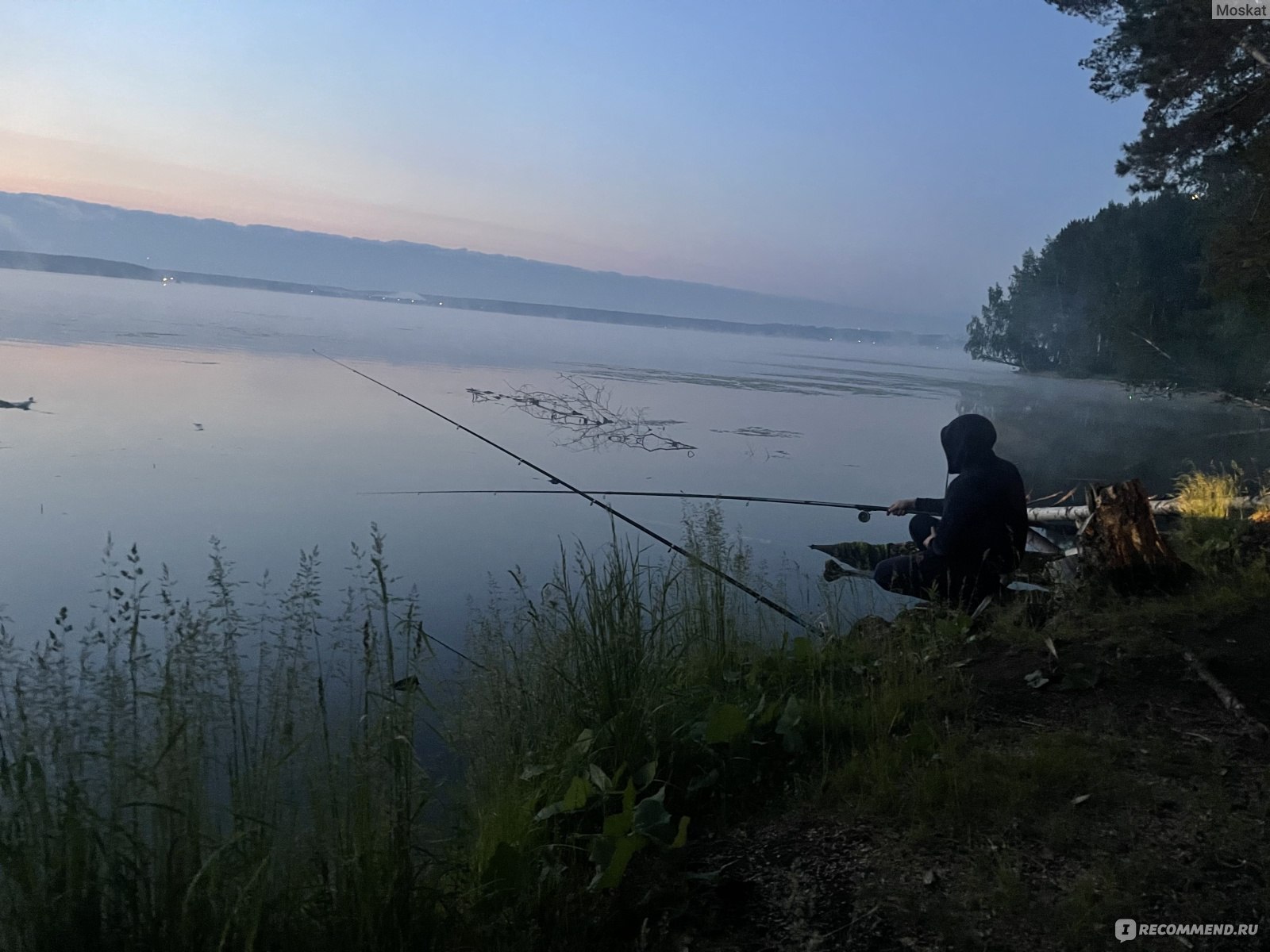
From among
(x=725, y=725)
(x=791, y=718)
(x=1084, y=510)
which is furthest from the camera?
(x=1084, y=510)

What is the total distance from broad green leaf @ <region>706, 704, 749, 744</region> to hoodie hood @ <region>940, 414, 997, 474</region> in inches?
129

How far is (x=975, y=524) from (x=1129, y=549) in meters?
0.94

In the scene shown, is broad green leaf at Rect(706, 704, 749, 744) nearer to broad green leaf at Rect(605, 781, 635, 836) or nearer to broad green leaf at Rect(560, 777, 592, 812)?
broad green leaf at Rect(560, 777, 592, 812)

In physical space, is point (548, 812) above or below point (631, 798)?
below

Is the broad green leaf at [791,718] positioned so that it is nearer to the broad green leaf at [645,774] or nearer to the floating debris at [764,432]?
the broad green leaf at [645,774]

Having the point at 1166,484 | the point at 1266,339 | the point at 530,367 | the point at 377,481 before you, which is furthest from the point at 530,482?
the point at 1266,339

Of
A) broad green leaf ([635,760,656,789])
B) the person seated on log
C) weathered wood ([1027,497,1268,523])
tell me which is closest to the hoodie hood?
the person seated on log

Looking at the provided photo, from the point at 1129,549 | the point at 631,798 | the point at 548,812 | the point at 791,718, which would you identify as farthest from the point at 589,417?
the point at 631,798

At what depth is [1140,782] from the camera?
138 inches

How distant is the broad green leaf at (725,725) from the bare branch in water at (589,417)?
453 inches

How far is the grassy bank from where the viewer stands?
2.62m

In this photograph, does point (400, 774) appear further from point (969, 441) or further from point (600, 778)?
point (969, 441)

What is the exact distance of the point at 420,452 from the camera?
13.9 meters

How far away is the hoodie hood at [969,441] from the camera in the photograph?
253 inches
